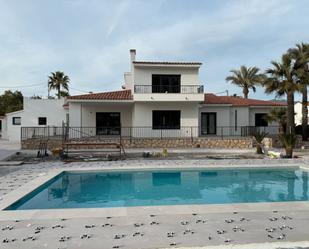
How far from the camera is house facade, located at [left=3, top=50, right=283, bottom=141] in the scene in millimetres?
28109

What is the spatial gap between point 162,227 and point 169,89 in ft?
76.0

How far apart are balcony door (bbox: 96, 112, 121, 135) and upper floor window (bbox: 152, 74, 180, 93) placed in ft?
15.9

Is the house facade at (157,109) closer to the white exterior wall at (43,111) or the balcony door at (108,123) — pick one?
the balcony door at (108,123)

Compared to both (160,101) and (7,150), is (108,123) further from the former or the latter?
(7,150)

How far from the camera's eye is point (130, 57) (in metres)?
32.2

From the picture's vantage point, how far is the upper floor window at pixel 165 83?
29000mm

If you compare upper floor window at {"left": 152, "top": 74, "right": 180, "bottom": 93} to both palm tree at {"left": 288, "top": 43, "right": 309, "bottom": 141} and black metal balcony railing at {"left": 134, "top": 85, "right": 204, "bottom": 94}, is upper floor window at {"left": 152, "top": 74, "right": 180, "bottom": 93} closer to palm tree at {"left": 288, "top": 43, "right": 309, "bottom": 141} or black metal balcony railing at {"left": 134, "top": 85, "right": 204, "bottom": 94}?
black metal balcony railing at {"left": 134, "top": 85, "right": 204, "bottom": 94}

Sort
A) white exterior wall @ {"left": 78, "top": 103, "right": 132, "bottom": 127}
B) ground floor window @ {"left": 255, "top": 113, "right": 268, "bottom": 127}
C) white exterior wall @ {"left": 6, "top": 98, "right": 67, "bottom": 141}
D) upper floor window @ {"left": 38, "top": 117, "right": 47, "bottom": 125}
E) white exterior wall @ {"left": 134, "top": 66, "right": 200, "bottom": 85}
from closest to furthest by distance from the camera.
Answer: white exterior wall @ {"left": 134, "top": 66, "right": 200, "bottom": 85}
white exterior wall @ {"left": 78, "top": 103, "right": 132, "bottom": 127}
ground floor window @ {"left": 255, "top": 113, "right": 268, "bottom": 127}
white exterior wall @ {"left": 6, "top": 98, "right": 67, "bottom": 141}
upper floor window @ {"left": 38, "top": 117, "right": 47, "bottom": 125}

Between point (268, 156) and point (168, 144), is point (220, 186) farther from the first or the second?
point (168, 144)

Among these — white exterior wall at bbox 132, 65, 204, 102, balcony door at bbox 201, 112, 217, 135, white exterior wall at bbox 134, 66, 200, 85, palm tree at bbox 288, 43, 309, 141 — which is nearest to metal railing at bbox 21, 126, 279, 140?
balcony door at bbox 201, 112, 217, 135

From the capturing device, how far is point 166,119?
29.4m

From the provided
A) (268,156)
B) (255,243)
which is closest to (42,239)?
(255,243)

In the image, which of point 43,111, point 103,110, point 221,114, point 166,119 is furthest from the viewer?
point 43,111

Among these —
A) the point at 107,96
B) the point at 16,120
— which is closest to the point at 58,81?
the point at 16,120
